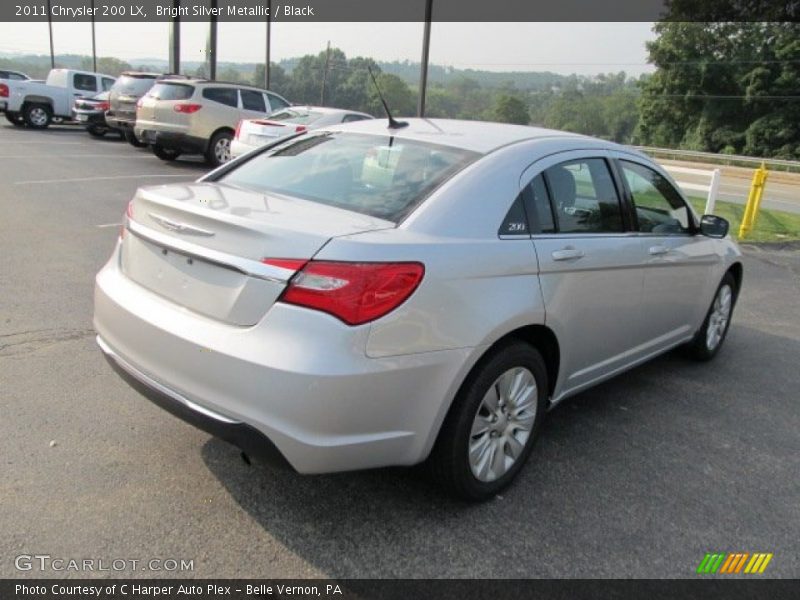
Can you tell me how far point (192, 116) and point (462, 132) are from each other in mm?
11910

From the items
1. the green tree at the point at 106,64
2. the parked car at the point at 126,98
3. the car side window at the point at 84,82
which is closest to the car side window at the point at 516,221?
the parked car at the point at 126,98

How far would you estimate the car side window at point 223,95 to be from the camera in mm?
14488

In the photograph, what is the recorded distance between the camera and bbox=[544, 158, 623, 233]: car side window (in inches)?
134

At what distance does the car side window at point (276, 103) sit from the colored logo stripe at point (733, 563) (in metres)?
14.8

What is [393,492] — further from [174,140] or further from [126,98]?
[126,98]

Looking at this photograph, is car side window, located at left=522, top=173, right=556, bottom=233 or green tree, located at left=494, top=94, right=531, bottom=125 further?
green tree, located at left=494, top=94, right=531, bottom=125

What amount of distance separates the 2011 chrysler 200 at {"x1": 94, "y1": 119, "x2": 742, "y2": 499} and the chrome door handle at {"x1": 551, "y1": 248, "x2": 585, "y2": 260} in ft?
0.04

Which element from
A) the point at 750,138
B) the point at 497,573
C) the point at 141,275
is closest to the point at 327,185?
the point at 141,275

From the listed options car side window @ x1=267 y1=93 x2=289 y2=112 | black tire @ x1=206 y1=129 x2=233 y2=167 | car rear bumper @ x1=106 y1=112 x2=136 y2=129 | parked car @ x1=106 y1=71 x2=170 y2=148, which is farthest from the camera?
car rear bumper @ x1=106 y1=112 x2=136 y2=129

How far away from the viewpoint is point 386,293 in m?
2.49

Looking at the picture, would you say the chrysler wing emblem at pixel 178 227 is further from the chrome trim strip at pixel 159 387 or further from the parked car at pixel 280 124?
the parked car at pixel 280 124

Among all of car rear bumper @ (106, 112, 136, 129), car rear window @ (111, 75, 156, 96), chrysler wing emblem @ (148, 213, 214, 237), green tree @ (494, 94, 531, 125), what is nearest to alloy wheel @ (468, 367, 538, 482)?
chrysler wing emblem @ (148, 213, 214, 237)

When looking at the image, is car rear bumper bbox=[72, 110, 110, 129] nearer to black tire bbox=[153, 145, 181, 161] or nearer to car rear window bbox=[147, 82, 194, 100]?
black tire bbox=[153, 145, 181, 161]

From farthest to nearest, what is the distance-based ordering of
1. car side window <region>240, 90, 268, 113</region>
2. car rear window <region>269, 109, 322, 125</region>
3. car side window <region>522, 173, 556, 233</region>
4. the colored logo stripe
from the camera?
car side window <region>240, 90, 268, 113</region> < car rear window <region>269, 109, 322, 125</region> < car side window <region>522, 173, 556, 233</region> < the colored logo stripe
